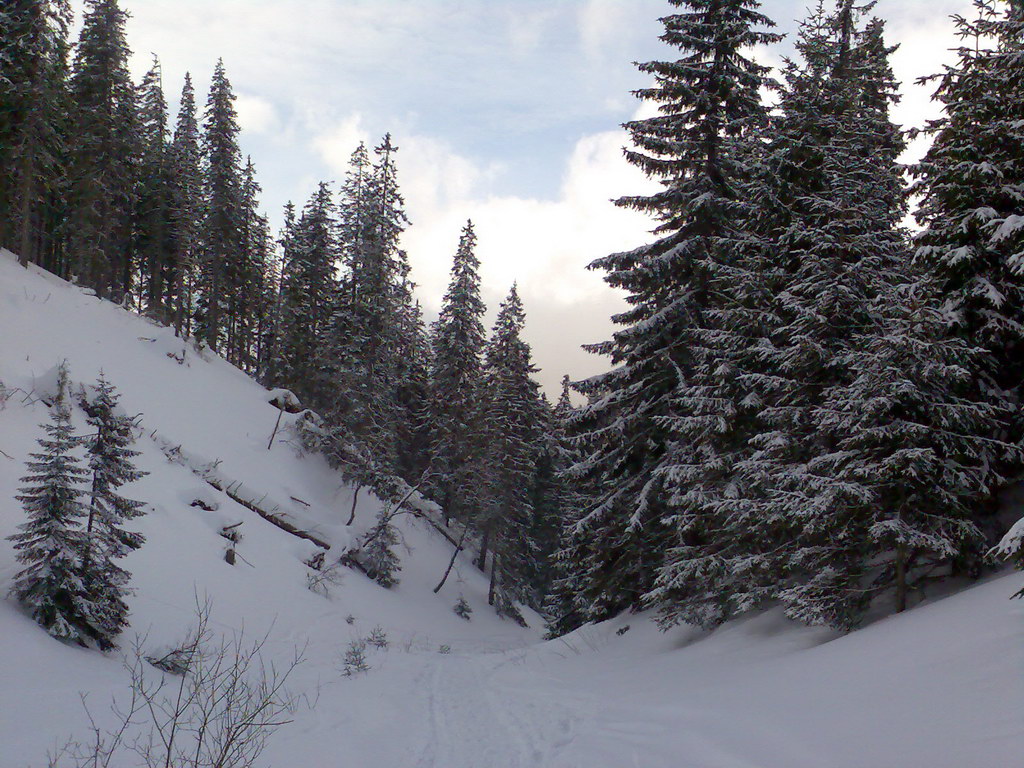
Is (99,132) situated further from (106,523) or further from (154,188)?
(106,523)

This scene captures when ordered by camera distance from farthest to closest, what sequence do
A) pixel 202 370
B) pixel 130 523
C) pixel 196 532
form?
pixel 202 370
pixel 196 532
pixel 130 523

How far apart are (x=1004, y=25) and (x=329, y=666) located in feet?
60.4

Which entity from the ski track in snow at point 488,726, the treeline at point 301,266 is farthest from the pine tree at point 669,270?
the treeline at point 301,266

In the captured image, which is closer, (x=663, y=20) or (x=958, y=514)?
(x=958, y=514)

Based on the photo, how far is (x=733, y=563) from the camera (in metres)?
11.3

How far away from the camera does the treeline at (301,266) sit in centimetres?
3036

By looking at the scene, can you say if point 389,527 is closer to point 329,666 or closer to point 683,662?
point 329,666

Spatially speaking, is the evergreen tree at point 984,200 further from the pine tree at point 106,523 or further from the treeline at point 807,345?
the pine tree at point 106,523

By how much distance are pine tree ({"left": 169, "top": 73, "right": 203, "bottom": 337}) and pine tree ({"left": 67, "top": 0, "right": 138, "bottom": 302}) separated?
3.72 meters

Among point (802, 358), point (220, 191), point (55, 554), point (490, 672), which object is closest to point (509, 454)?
point (490, 672)

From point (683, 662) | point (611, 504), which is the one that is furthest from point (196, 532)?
point (683, 662)

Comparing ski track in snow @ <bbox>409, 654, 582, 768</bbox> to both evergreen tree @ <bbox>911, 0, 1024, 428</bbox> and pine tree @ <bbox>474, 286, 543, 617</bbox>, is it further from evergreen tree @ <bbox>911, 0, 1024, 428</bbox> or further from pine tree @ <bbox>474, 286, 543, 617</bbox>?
pine tree @ <bbox>474, 286, 543, 617</bbox>

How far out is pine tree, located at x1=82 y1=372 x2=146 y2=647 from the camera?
962cm

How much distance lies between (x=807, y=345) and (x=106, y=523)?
42.4 ft
